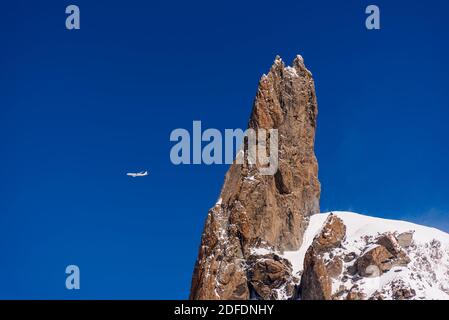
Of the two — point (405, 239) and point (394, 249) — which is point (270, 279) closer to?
point (394, 249)

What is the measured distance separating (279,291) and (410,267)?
31.2m

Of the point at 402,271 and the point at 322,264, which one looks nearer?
the point at 402,271

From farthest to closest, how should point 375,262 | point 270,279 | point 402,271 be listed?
1. point 270,279
2. point 375,262
3. point 402,271

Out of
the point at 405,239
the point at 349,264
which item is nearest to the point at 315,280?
the point at 349,264

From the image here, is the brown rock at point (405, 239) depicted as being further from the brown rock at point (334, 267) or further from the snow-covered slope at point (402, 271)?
the brown rock at point (334, 267)

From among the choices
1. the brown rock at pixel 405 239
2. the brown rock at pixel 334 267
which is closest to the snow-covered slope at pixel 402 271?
the brown rock at pixel 405 239

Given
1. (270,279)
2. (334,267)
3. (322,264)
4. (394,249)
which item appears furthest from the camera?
(270,279)

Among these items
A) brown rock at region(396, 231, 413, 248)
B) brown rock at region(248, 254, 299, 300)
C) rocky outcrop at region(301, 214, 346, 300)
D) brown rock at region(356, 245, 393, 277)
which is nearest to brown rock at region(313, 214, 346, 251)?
rocky outcrop at region(301, 214, 346, 300)

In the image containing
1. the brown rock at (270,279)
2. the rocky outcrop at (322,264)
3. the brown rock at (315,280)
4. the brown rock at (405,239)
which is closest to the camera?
the brown rock at (315,280)

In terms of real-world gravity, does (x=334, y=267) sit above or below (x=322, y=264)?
below

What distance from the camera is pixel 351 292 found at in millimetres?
180625

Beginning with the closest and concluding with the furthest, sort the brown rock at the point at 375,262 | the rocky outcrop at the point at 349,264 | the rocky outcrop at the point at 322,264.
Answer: the rocky outcrop at the point at 349,264 < the rocky outcrop at the point at 322,264 < the brown rock at the point at 375,262
